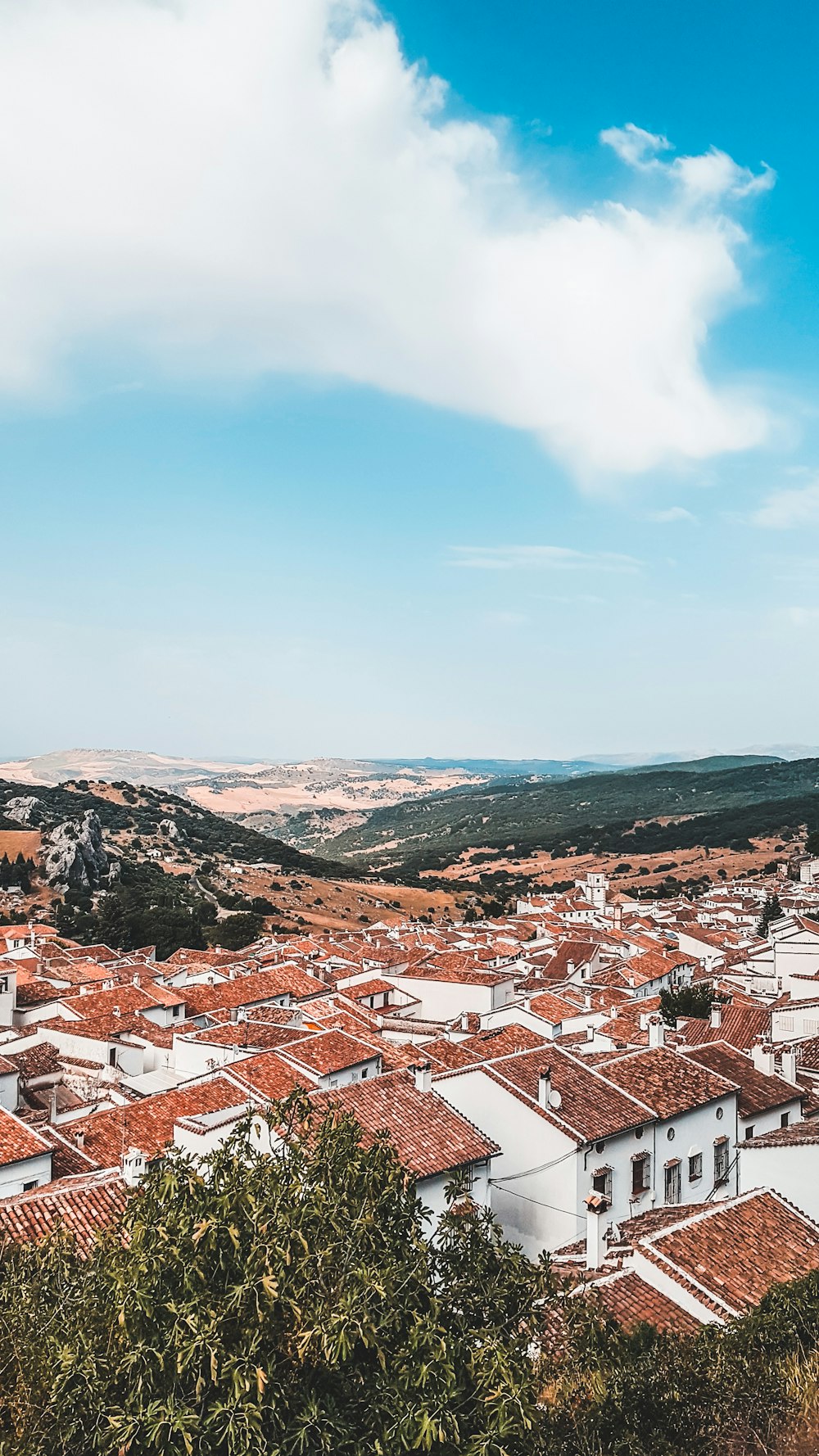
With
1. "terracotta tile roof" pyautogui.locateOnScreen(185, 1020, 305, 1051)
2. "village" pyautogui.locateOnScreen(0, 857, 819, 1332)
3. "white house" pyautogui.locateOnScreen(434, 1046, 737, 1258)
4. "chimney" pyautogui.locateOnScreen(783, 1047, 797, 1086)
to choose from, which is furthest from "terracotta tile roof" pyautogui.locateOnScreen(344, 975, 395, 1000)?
"chimney" pyautogui.locateOnScreen(783, 1047, 797, 1086)

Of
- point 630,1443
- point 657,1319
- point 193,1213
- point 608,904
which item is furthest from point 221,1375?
point 608,904

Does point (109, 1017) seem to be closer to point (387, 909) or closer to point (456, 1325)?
point (456, 1325)

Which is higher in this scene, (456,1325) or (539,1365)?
(456,1325)

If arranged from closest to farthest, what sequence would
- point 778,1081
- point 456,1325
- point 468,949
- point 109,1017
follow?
point 456,1325, point 778,1081, point 109,1017, point 468,949

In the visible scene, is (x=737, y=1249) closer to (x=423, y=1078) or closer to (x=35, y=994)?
(x=423, y=1078)

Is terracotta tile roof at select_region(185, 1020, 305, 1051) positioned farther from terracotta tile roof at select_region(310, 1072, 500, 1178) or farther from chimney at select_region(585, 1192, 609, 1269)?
chimney at select_region(585, 1192, 609, 1269)

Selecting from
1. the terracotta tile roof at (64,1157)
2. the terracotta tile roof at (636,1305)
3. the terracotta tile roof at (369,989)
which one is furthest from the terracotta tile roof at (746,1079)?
the terracotta tile roof at (369,989)

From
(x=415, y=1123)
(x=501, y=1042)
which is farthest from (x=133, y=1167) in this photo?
(x=501, y=1042)

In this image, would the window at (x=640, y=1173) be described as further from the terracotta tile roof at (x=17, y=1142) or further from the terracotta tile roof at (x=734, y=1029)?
the terracotta tile roof at (x=17, y=1142)
